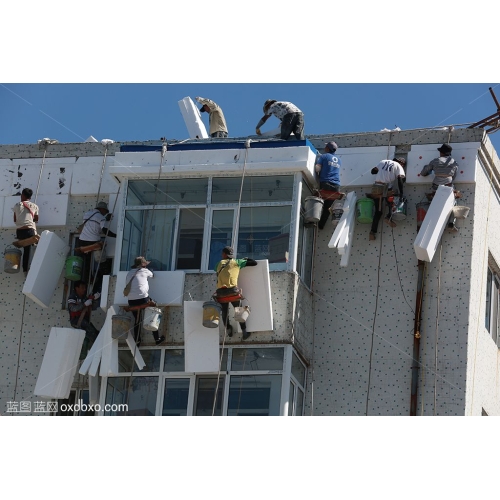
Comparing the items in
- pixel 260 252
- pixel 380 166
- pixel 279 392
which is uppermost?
pixel 380 166

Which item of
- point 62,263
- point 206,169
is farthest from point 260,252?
point 62,263

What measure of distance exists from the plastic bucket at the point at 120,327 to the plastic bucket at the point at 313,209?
11.7 feet

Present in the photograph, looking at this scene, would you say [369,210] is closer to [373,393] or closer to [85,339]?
[373,393]

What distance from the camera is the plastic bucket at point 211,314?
28016 millimetres

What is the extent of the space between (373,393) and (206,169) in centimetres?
479

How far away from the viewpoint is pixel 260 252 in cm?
2892

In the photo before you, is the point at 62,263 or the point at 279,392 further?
the point at 62,263

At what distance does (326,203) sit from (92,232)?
13.9ft

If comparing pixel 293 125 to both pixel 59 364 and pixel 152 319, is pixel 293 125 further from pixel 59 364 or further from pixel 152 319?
pixel 59 364

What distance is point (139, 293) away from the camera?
93.9 feet

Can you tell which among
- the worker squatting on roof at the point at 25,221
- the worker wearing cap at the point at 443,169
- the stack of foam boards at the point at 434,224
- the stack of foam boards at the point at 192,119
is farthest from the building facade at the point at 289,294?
the stack of foam boards at the point at 192,119

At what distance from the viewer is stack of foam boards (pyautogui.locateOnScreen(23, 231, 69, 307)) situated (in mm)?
30250

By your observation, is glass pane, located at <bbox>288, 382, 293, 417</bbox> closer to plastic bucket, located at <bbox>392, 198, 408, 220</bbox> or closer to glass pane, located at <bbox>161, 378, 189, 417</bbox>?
glass pane, located at <bbox>161, 378, 189, 417</bbox>

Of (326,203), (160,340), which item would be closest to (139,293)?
(160,340)
